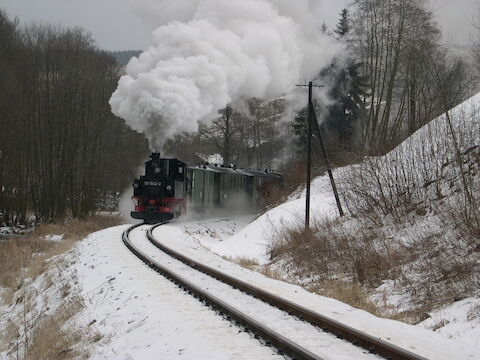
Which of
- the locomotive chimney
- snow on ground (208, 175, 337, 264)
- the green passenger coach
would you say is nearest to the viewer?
snow on ground (208, 175, 337, 264)

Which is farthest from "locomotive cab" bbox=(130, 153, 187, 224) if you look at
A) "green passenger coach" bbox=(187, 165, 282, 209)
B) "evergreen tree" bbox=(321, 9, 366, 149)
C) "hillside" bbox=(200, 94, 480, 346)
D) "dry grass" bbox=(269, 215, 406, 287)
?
"evergreen tree" bbox=(321, 9, 366, 149)

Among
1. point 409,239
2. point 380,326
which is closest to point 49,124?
point 409,239

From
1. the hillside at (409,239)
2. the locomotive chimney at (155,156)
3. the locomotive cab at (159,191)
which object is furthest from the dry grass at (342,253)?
the locomotive chimney at (155,156)

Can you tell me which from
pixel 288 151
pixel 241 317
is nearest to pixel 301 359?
pixel 241 317

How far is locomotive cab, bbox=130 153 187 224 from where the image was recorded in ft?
76.9

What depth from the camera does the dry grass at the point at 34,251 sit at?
47.6 ft

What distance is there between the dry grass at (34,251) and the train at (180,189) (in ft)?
10.3

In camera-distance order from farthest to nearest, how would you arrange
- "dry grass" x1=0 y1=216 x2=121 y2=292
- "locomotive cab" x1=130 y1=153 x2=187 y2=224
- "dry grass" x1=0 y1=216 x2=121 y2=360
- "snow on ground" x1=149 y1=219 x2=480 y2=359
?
"locomotive cab" x1=130 y1=153 x2=187 y2=224 → "dry grass" x1=0 y1=216 x2=121 y2=292 → "dry grass" x1=0 y1=216 x2=121 y2=360 → "snow on ground" x1=149 y1=219 x2=480 y2=359

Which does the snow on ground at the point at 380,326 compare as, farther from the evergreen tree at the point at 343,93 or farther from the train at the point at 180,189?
the evergreen tree at the point at 343,93

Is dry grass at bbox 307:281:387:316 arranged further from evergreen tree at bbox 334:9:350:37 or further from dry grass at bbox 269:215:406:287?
evergreen tree at bbox 334:9:350:37

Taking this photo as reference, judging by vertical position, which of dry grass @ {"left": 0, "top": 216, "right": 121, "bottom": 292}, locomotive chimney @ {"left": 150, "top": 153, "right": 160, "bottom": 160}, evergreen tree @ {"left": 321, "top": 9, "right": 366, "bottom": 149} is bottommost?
dry grass @ {"left": 0, "top": 216, "right": 121, "bottom": 292}

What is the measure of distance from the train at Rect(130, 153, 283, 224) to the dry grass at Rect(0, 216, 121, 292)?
3145 mm

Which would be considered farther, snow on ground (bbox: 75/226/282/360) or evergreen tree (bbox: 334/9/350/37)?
evergreen tree (bbox: 334/9/350/37)

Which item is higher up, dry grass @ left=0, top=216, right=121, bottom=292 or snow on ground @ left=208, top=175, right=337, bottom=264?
snow on ground @ left=208, top=175, right=337, bottom=264
